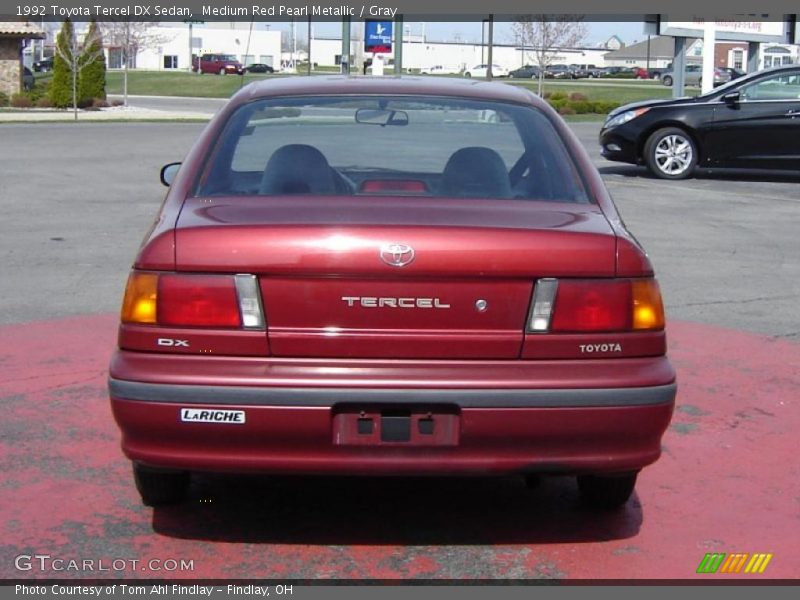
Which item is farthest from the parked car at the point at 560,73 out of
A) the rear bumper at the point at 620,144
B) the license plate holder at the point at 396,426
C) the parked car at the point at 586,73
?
the license plate holder at the point at 396,426

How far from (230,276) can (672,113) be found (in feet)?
46.2

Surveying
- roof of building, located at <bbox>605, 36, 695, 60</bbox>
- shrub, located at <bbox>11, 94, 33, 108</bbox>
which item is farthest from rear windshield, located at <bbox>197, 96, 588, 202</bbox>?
roof of building, located at <bbox>605, 36, 695, 60</bbox>

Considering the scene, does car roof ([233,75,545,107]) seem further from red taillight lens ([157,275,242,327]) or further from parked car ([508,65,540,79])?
parked car ([508,65,540,79])

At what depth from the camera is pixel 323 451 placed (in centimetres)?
388

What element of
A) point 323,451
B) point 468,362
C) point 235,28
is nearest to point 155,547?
point 323,451

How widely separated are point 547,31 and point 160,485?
192 feet

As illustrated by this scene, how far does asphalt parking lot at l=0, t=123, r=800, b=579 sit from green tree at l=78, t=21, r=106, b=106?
33727 millimetres

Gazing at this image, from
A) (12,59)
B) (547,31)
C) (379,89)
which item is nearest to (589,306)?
(379,89)

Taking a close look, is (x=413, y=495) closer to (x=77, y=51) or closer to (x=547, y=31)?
(x=77, y=51)

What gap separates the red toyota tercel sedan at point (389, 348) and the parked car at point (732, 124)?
1358 cm

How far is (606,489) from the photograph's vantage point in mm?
4562

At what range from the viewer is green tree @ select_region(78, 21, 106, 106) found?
4122cm

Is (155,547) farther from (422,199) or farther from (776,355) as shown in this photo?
(776,355)

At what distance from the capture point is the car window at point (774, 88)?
17000 mm
